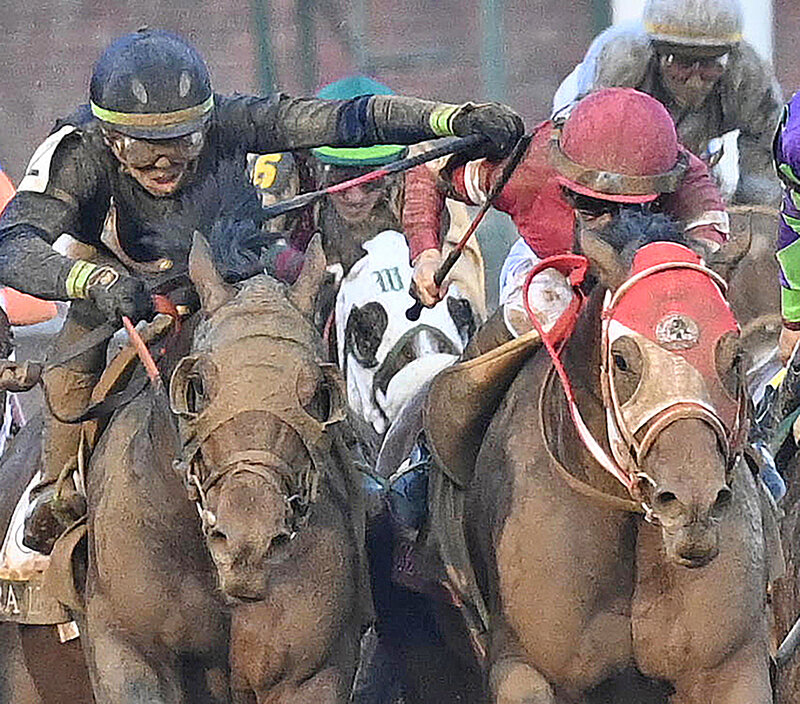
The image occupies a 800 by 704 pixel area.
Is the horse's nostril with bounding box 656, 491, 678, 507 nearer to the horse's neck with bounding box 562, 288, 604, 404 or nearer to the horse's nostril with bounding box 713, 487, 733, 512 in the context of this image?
the horse's nostril with bounding box 713, 487, 733, 512

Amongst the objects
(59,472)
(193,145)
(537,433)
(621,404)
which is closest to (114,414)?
(59,472)

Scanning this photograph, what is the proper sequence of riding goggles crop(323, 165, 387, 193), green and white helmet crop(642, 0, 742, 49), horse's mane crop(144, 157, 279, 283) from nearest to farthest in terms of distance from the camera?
horse's mane crop(144, 157, 279, 283), green and white helmet crop(642, 0, 742, 49), riding goggles crop(323, 165, 387, 193)

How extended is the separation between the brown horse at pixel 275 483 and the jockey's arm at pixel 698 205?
84cm

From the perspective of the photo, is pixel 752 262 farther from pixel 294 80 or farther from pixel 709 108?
pixel 294 80

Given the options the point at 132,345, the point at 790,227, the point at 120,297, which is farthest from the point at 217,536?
the point at 790,227

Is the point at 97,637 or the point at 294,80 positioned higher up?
the point at 97,637

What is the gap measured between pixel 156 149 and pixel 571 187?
2.96 ft

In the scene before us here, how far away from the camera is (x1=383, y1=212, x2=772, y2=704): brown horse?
4270 millimetres

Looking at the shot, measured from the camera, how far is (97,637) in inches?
196

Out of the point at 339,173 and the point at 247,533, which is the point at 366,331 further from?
the point at 247,533

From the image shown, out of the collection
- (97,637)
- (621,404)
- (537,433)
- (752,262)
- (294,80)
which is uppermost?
(621,404)

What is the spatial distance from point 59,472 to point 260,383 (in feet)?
3.83

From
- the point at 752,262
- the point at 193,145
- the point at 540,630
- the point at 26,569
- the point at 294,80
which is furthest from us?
the point at 294,80

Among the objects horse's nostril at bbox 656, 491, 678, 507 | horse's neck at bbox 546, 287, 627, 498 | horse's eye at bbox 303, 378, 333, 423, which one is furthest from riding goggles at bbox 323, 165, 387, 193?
horse's nostril at bbox 656, 491, 678, 507
